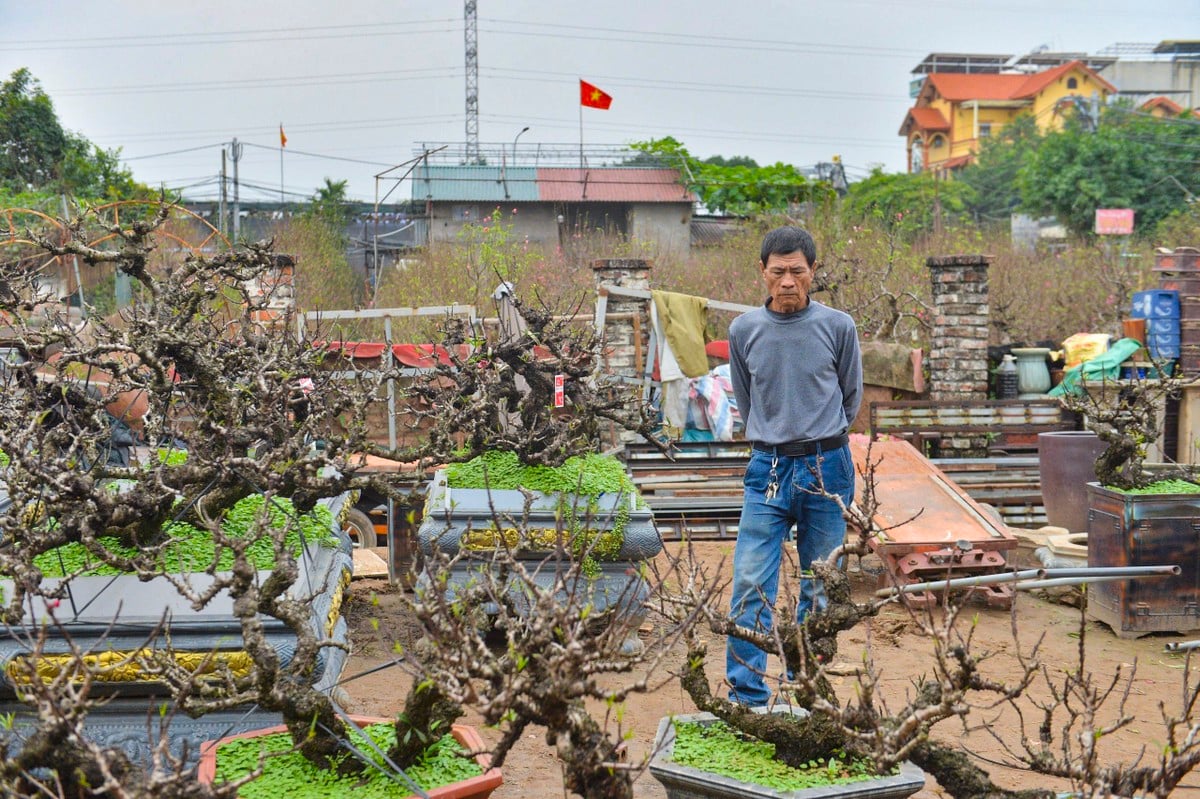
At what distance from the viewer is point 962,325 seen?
11.2 m

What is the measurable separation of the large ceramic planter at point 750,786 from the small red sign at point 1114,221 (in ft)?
82.3

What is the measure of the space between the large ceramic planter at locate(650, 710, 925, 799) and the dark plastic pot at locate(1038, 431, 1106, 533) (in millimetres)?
5725

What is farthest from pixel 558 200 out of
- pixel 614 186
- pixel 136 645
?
pixel 136 645

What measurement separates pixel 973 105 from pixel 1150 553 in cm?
5941

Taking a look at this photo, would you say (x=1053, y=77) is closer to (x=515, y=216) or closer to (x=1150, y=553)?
(x=515, y=216)

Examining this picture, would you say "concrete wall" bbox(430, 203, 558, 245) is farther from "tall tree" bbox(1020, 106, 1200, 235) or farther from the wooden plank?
the wooden plank

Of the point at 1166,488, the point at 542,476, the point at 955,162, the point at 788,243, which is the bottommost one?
the point at 1166,488

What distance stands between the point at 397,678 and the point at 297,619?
2864mm

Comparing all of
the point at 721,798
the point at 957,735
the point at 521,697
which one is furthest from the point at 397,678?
the point at 521,697

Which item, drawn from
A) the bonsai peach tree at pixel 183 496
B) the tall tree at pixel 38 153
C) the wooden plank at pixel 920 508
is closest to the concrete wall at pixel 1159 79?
the tall tree at pixel 38 153

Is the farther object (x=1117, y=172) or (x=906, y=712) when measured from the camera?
(x=1117, y=172)

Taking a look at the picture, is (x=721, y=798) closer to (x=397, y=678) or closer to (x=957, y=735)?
(x=957, y=735)

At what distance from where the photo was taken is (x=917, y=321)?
511 inches

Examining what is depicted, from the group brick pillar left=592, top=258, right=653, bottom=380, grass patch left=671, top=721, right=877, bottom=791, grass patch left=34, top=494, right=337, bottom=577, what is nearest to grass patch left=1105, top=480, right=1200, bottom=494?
grass patch left=671, top=721, right=877, bottom=791
